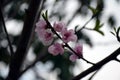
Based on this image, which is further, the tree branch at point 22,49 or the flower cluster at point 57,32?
the tree branch at point 22,49

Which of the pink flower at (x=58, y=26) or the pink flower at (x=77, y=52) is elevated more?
the pink flower at (x=58, y=26)

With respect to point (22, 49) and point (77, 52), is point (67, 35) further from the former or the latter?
point (22, 49)

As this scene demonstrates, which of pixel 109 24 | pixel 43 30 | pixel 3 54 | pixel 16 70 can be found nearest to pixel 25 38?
pixel 16 70

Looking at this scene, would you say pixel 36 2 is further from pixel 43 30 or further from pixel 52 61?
pixel 52 61

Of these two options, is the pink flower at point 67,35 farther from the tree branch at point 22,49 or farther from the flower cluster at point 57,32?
the tree branch at point 22,49

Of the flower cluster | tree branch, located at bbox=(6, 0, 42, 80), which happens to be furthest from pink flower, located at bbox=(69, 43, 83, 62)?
tree branch, located at bbox=(6, 0, 42, 80)

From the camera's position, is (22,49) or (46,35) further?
(22,49)

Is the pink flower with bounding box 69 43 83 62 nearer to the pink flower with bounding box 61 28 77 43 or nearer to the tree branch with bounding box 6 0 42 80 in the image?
the pink flower with bounding box 61 28 77 43

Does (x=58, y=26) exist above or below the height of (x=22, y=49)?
above

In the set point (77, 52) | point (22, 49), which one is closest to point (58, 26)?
point (77, 52)

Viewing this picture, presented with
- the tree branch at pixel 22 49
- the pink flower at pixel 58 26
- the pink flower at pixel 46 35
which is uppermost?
the pink flower at pixel 58 26

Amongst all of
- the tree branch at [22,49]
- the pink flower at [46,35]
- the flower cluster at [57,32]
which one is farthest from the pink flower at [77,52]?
the tree branch at [22,49]
